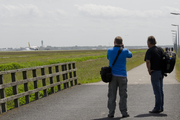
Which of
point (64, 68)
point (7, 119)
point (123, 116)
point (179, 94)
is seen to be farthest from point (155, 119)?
point (64, 68)

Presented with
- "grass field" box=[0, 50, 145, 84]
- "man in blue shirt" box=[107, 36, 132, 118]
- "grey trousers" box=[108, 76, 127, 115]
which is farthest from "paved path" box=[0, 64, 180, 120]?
"grass field" box=[0, 50, 145, 84]

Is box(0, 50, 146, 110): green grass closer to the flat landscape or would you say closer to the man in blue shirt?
the flat landscape

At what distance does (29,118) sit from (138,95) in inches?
174

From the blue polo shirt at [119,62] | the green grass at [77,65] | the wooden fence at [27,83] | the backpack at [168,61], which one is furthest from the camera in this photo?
the green grass at [77,65]

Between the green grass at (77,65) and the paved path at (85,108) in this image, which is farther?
the green grass at (77,65)

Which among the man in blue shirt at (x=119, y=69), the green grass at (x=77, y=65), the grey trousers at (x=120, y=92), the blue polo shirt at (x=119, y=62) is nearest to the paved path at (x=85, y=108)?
the grey trousers at (x=120, y=92)

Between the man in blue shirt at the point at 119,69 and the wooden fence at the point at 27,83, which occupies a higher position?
the man in blue shirt at the point at 119,69

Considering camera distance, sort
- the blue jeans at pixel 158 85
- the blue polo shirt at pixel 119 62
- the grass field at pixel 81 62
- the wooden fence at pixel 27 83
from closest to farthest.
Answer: the blue polo shirt at pixel 119 62
the blue jeans at pixel 158 85
the wooden fence at pixel 27 83
the grass field at pixel 81 62

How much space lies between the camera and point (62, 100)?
9320mm

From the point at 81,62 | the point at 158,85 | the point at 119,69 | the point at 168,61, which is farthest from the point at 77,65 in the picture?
the point at 119,69

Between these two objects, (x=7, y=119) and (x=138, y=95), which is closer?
(x=7, y=119)

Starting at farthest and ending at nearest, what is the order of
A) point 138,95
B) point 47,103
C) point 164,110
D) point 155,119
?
point 138,95, point 47,103, point 164,110, point 155,119

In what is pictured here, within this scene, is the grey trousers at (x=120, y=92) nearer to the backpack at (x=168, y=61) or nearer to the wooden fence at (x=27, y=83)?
the backpack at (x=168, y=61)

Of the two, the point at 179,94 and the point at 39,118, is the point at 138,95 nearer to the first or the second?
the point at 179,94
